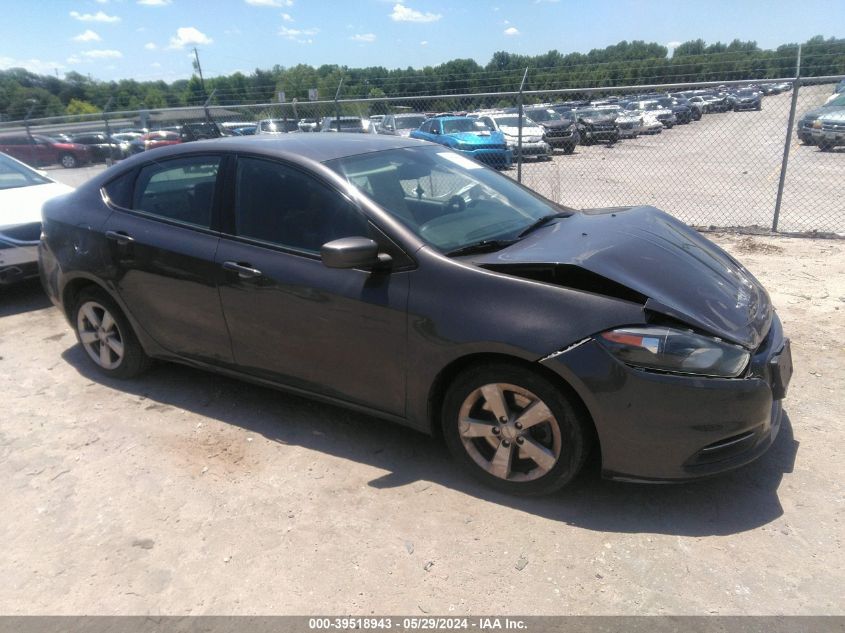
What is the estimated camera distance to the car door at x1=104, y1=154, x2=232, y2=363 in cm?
358

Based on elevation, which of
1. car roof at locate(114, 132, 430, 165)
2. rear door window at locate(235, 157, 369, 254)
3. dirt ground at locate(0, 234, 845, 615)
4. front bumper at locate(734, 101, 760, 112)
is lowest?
dirt ground at locate(0, 234, 845, 615)

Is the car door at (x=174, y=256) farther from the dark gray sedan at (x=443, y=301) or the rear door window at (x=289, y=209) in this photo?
the rear door window at (x=289, y=209)

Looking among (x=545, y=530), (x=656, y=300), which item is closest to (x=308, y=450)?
(x=545, y=530)

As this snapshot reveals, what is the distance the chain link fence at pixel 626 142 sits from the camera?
9.93 meters

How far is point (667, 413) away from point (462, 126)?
15471 mm

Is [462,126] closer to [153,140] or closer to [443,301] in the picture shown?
[153,140]

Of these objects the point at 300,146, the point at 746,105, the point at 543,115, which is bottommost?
the point at 746,105

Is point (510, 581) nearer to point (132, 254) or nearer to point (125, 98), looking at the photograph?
point (132, 254)

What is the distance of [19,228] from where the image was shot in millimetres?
5812

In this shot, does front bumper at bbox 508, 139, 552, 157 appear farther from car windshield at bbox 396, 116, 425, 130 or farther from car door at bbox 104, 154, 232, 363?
car door at bbox 104, 154, 232, 363

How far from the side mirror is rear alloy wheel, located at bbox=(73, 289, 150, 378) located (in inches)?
80.7

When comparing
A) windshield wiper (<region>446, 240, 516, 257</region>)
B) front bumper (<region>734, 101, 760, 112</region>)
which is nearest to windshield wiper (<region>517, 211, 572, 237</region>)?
windshield wiper (<region>446, 240, 516, 257</region>)

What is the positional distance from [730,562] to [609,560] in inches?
18.5

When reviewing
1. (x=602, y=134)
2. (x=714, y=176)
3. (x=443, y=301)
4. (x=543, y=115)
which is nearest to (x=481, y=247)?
(x=443, y=301)
